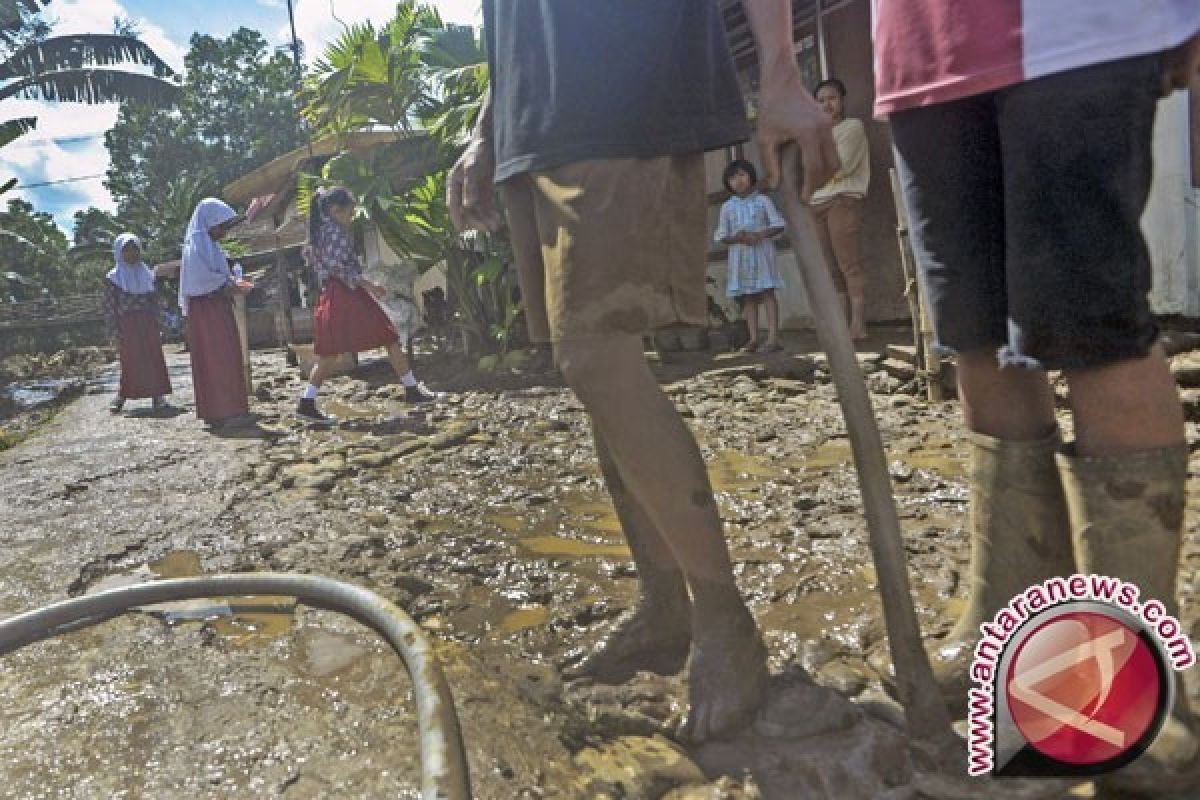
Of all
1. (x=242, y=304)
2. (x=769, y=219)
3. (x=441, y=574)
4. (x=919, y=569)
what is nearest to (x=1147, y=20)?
(x=919, y=569)

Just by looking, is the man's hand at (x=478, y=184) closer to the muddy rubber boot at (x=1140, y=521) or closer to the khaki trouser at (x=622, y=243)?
the khaki trouser at (x=622, y=243)

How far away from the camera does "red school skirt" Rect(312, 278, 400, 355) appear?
6.62 metres

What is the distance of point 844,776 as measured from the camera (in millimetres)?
1339

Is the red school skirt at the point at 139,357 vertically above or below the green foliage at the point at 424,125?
below

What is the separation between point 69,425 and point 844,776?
8.40 m

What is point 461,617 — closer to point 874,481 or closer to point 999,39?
point 874,481

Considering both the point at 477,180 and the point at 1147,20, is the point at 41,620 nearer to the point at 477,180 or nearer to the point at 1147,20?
the point at 477,180

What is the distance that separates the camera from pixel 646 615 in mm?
1728

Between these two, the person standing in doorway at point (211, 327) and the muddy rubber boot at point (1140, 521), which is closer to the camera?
the muddy rubber boot at point (1140, 521)

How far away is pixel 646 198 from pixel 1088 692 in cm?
102

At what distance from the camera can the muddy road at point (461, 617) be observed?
1.42m

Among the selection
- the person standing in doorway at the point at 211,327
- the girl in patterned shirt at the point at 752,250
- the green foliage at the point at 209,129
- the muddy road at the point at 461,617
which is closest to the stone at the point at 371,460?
the muddy road at the point at 461,617

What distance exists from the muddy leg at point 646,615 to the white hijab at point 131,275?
26.3ft

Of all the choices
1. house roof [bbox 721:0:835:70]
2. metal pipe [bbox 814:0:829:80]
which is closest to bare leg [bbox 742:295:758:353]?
house roof [bbox 721:0:835:70]
